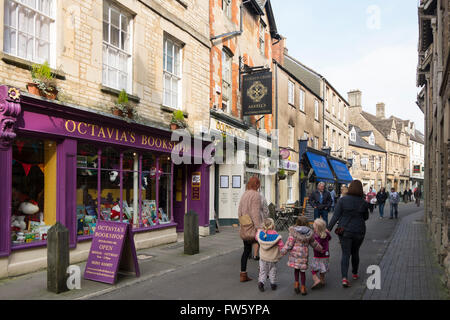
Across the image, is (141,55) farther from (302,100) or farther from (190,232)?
(302,100)

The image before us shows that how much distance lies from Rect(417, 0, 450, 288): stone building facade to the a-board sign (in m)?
5.25

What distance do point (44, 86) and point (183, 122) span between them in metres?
4.77

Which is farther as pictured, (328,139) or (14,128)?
(328,139)

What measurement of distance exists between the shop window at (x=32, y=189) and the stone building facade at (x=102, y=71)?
0.19 ft

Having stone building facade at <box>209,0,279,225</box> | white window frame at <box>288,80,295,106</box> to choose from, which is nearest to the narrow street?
stone building facade at <box>209,0,279,225</box>

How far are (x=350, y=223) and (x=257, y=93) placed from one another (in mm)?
9964

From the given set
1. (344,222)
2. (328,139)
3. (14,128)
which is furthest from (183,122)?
(328,139)

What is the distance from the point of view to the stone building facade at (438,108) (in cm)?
764

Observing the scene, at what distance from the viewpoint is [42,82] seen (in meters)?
6.95

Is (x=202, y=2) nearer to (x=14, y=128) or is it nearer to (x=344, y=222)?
(x=14, y=128)

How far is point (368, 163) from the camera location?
4284 cm

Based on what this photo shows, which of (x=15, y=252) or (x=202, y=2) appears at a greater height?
(x=202, y=2)

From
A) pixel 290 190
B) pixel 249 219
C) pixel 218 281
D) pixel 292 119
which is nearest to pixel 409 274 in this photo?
pixel 249 219

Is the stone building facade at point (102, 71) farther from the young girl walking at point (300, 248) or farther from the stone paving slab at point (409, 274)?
the stone paving slab at point (409, 274)
